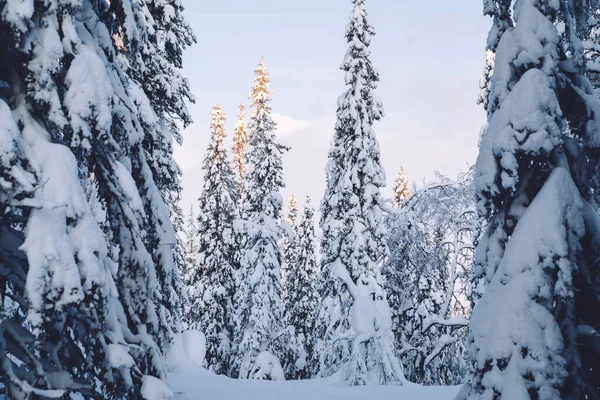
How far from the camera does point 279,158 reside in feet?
89.8

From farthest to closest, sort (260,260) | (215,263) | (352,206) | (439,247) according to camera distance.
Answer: (215,263)
(260,260)
(352,206)
(439,247)

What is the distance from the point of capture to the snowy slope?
10.4 metres

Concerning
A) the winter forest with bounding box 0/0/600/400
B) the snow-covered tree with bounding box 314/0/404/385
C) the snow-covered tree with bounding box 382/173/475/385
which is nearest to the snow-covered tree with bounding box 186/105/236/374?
the snow-covered tree with bounding box 314/0/404/385

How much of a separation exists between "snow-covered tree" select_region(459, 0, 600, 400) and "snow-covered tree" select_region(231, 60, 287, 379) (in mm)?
20781

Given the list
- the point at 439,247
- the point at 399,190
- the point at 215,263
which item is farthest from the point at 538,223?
the point at 399,190

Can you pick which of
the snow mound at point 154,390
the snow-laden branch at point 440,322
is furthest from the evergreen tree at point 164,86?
the snow mound at point 154,390

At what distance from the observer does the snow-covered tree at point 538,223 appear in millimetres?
4992

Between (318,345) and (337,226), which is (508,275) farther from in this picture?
(318,345)

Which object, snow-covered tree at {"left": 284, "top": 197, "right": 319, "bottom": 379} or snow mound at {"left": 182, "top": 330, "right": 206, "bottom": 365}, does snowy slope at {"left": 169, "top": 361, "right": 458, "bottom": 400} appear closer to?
snow mound at {"left": 182, "top": 330, "right": 206, "bottom": 365}

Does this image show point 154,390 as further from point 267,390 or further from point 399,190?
point 399,190

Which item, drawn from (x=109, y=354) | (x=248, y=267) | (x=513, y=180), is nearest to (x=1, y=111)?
(x=109, y=354)

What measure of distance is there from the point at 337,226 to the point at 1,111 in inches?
639

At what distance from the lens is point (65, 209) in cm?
427

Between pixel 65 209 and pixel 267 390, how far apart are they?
27.5 ft
